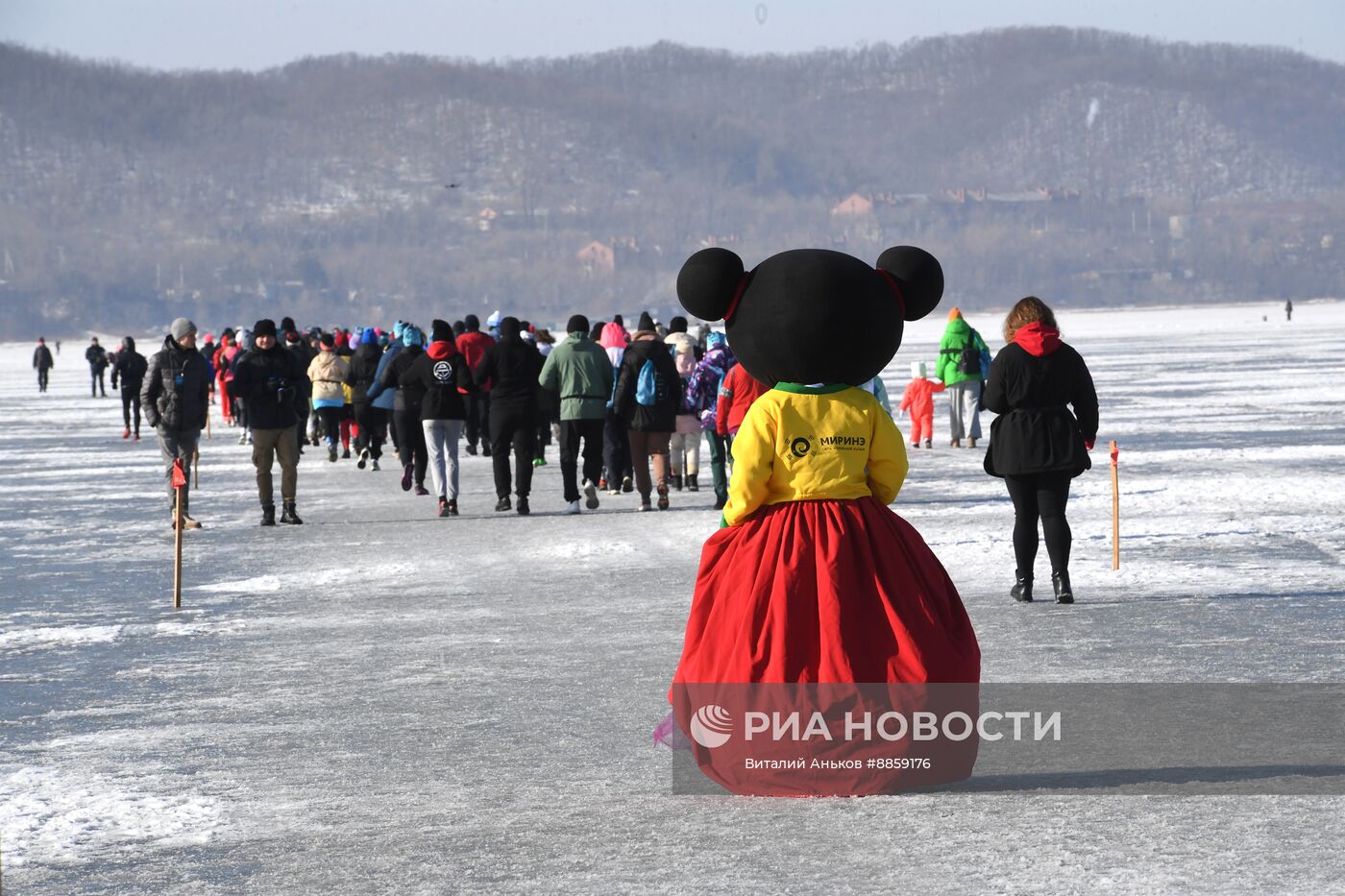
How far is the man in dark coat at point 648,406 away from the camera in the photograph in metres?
16.8

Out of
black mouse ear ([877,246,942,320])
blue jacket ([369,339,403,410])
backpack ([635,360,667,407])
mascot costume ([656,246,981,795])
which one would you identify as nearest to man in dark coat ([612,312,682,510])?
backpack ([635,360,667,407])

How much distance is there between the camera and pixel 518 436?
1670 centimetres

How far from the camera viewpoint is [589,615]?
10594 millimetres

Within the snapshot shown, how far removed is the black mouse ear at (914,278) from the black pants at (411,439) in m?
12.5

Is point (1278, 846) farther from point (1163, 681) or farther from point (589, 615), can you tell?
point (589, 615)

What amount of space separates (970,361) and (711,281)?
1613cm

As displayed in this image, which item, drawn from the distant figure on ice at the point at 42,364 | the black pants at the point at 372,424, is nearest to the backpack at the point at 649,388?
the black pants at the point at 372,424

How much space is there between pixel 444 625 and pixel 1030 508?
3.01 metres

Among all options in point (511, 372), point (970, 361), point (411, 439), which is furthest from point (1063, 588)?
point (970, 361)

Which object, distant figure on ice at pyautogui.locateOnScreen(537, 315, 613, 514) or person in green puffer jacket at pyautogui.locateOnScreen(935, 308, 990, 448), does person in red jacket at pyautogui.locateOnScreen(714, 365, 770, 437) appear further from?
person in green puffer jacket at pyautogui.locateOnScreen(935, 308, 990, 448)

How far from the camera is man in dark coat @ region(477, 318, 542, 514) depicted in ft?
54.2

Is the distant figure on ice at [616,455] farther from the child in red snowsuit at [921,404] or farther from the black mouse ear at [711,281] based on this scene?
the black mouse ear at [711,281]

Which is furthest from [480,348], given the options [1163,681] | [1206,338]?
[1206,338]

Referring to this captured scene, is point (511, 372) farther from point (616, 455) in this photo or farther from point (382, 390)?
point (382, 390)
